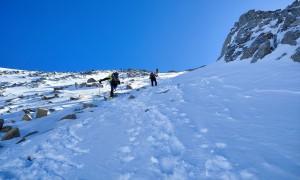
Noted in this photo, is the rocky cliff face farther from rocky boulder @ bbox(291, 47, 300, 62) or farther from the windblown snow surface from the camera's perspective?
the windblown snow surface

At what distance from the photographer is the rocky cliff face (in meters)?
16.0

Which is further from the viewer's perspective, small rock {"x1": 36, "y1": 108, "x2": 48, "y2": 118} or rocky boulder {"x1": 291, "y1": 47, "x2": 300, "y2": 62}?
rocky boulder {"x1": 291, "y1": 47, "x2": 300, "y2": 62}

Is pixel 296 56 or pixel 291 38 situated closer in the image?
pixel 296 56

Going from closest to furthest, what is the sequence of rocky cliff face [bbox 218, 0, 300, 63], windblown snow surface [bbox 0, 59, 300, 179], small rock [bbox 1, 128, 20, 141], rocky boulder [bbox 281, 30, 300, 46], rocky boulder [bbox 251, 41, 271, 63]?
1. windblown snow surface [bbox 0, 59, 300, 179]
2. small rock [bbox 1, 128, 20, 141]
3. rocky boulder [bbox 281, 30, 300, 46]
4. rocky cliff face [bbox 218, 0, 300, 63]
5. rocky boulder [bbox 251, 41, 271, 63]

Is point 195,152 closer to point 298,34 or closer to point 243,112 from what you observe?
point 243,112

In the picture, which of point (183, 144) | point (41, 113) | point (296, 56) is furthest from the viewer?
point (296, 56)

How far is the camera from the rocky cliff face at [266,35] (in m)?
16.0

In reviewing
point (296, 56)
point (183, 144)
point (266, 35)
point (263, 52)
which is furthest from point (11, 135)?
point (266, 35)

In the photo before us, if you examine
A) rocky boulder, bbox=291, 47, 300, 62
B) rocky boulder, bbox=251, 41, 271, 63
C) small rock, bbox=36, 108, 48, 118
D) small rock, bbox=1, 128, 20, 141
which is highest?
rocky boulder, bbox=251, 41, 271, 63

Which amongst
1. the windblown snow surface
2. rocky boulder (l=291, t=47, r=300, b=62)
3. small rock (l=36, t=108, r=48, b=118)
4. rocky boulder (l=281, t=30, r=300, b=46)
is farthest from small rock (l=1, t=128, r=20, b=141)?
rocky boulder (l=281, t=30, r=300, b=46)

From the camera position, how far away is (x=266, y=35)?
2117 centimetres

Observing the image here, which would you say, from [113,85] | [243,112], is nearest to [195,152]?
[243,112]

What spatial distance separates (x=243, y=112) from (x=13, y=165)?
6877 mm

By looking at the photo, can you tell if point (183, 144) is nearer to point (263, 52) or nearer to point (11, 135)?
point (11, 135)
